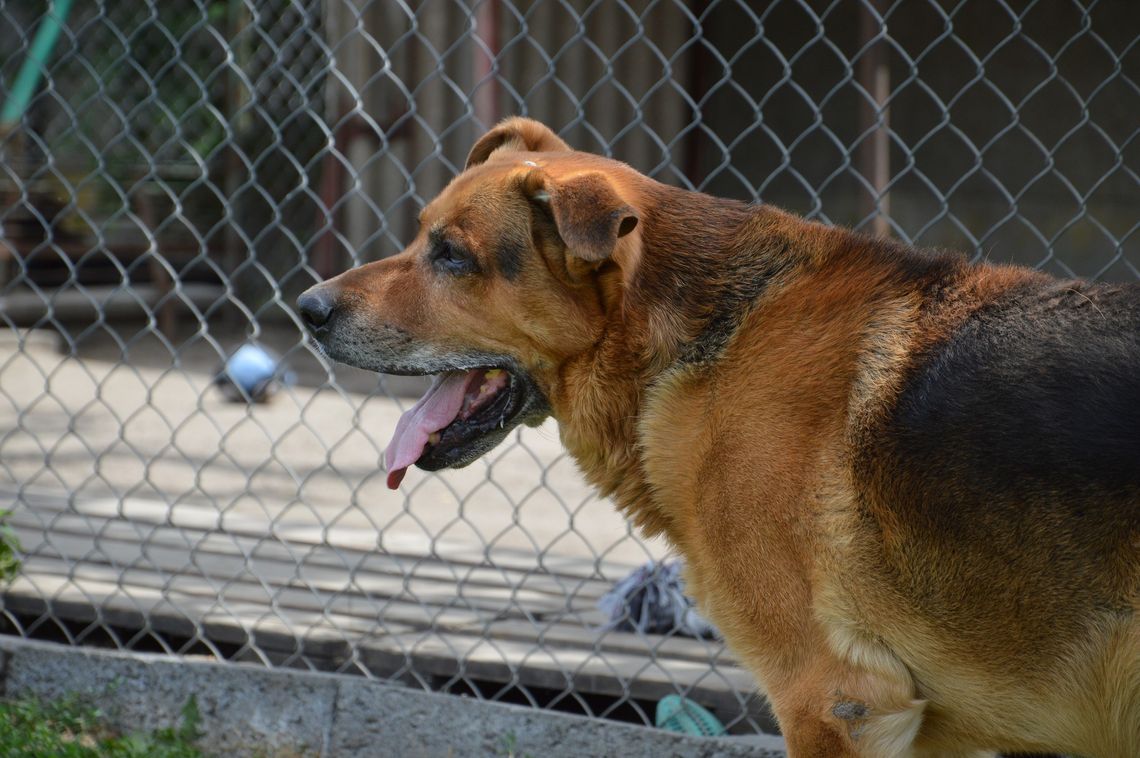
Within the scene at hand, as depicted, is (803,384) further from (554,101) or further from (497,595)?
(554,101)

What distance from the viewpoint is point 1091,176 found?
1126 centimetres

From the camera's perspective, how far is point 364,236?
35.7ft

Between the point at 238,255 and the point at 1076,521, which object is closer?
the point at 1076,521

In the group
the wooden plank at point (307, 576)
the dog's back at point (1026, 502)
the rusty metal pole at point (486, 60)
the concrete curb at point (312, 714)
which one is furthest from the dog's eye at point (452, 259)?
the rusty metal pole at point (486, 60)

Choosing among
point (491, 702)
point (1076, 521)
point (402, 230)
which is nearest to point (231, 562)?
point (491, 702)

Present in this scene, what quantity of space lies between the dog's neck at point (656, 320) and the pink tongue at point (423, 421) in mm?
270

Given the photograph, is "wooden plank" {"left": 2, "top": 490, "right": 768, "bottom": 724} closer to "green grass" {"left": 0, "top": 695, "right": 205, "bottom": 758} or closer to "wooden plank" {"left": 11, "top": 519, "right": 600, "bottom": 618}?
"wooden plank" {"left": 11, "top": 519, "right": 600, "bottom": 618}

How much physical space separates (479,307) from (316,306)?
0.40 m

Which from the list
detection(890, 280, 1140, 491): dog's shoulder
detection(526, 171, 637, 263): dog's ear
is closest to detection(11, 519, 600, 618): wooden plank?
detection(526, 171, 637, 263): dog's ear

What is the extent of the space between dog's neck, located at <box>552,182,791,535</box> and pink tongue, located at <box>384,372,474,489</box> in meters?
0.27

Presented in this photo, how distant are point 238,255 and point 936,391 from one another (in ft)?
34.9

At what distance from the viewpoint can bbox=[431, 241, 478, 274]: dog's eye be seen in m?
3.00

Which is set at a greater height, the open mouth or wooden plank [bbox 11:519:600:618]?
the open mouth

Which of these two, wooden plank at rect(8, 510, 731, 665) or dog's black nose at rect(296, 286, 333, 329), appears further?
wooden plank at rect(8, 510, 731, 665)
